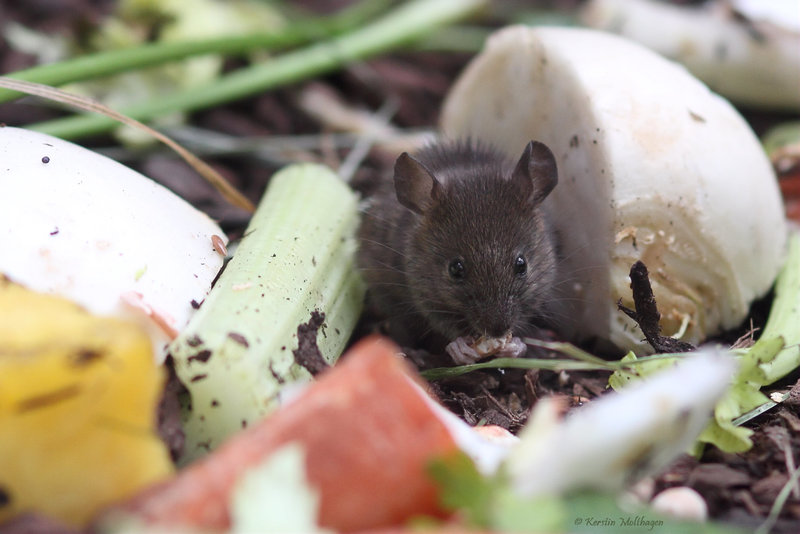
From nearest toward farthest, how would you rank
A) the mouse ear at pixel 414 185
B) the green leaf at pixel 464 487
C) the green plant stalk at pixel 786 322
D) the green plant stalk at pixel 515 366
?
the green leaf at pixel 464 487 < the green plant stalk at pixel 515 366 < the green plant stalk at pixel 786 322 < the mouse ear at pixel 414 185

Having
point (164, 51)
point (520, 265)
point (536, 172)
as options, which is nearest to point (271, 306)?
point (520, 265)

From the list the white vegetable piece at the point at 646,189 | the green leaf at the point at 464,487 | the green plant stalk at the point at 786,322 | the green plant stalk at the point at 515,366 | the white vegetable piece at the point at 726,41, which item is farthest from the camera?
the white vegetable piece at the point at 726,41

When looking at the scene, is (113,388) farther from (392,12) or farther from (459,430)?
(392,12)

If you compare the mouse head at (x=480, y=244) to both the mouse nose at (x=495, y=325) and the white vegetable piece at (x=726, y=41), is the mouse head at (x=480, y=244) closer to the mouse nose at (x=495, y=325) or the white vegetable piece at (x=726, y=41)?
the mouse nose at (x=495, y=325)

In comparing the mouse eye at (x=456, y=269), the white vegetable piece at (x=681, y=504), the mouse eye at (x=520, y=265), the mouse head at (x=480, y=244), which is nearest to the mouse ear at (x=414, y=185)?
the mouse head at (x=480, y=244)

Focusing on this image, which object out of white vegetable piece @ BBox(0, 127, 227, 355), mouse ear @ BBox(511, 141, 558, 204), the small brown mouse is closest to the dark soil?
the small brown mouse

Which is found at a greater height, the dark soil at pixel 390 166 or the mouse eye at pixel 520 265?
the mouse eye at pixel 520 265

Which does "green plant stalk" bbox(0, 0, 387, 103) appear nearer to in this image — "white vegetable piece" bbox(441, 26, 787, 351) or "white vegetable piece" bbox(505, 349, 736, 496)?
"white vegetable piece" bbox(441, 26, 787, 351)
